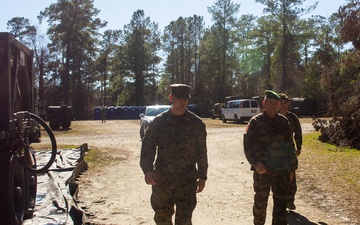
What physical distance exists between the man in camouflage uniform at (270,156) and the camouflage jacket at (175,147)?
3.32 ft

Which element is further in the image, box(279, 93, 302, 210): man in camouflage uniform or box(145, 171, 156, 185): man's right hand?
box(279, 93, 302, 210): man in camouflage uniform

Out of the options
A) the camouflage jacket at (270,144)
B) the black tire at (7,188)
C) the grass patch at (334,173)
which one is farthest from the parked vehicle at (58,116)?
the camouflage jacket at (270,144)

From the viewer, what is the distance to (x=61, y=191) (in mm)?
7133

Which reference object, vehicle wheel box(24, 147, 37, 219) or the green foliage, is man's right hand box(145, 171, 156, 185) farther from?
the green foliage

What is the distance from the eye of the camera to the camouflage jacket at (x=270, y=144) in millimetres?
5027

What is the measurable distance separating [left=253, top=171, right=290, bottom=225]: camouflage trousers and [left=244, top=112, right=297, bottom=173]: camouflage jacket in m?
0.12

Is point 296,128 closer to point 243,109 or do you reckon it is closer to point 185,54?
point 243,109

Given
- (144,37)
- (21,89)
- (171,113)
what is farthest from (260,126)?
(144,37)

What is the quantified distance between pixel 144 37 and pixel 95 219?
199ft

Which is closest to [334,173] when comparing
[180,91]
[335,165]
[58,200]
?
[335,165]

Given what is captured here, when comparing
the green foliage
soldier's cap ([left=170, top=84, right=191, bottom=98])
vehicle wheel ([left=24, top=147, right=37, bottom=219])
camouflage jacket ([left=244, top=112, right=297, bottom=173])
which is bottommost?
vehicle wheel ([left=24, top=147, right=37, bottom=219])

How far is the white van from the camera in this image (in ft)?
104

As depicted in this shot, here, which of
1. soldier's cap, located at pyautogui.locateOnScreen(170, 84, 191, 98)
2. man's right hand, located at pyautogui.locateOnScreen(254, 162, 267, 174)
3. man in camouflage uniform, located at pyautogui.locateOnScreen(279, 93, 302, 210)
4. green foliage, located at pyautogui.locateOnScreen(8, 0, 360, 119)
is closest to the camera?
soldier's cap, located at pyautogui.locateOnScreen(170, 84, 191, 98)

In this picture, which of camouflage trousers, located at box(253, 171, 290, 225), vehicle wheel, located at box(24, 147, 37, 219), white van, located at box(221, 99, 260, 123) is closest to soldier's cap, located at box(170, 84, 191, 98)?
camouflage trousers, located at box(253, 171, 290, 225)
